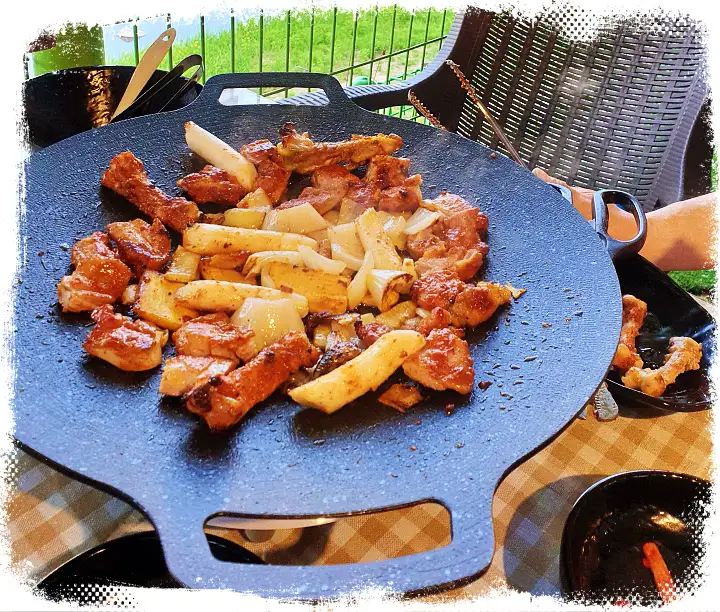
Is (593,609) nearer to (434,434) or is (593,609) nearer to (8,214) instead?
(434,434)

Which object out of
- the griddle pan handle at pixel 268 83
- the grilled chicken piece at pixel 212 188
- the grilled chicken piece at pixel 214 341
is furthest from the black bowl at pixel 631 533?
the griddle pan handle at pixel 268 83

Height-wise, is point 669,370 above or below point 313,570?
below

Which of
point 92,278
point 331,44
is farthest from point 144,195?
point 331,44

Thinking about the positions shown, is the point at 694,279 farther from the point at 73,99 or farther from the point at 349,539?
the point at 73,99

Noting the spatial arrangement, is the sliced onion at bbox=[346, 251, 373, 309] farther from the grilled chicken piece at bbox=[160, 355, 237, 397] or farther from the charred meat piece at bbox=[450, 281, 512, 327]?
the grilled chicken piece at bbox=[160, 355, 237, 397]

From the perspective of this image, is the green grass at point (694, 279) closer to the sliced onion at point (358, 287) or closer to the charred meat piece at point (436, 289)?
the charred meat piece at point (436, 289)

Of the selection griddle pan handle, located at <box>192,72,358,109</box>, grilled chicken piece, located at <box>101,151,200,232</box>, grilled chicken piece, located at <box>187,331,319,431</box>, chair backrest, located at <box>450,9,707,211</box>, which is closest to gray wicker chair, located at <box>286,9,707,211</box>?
chair backrest, located at <box>450,9,707,211</box>
